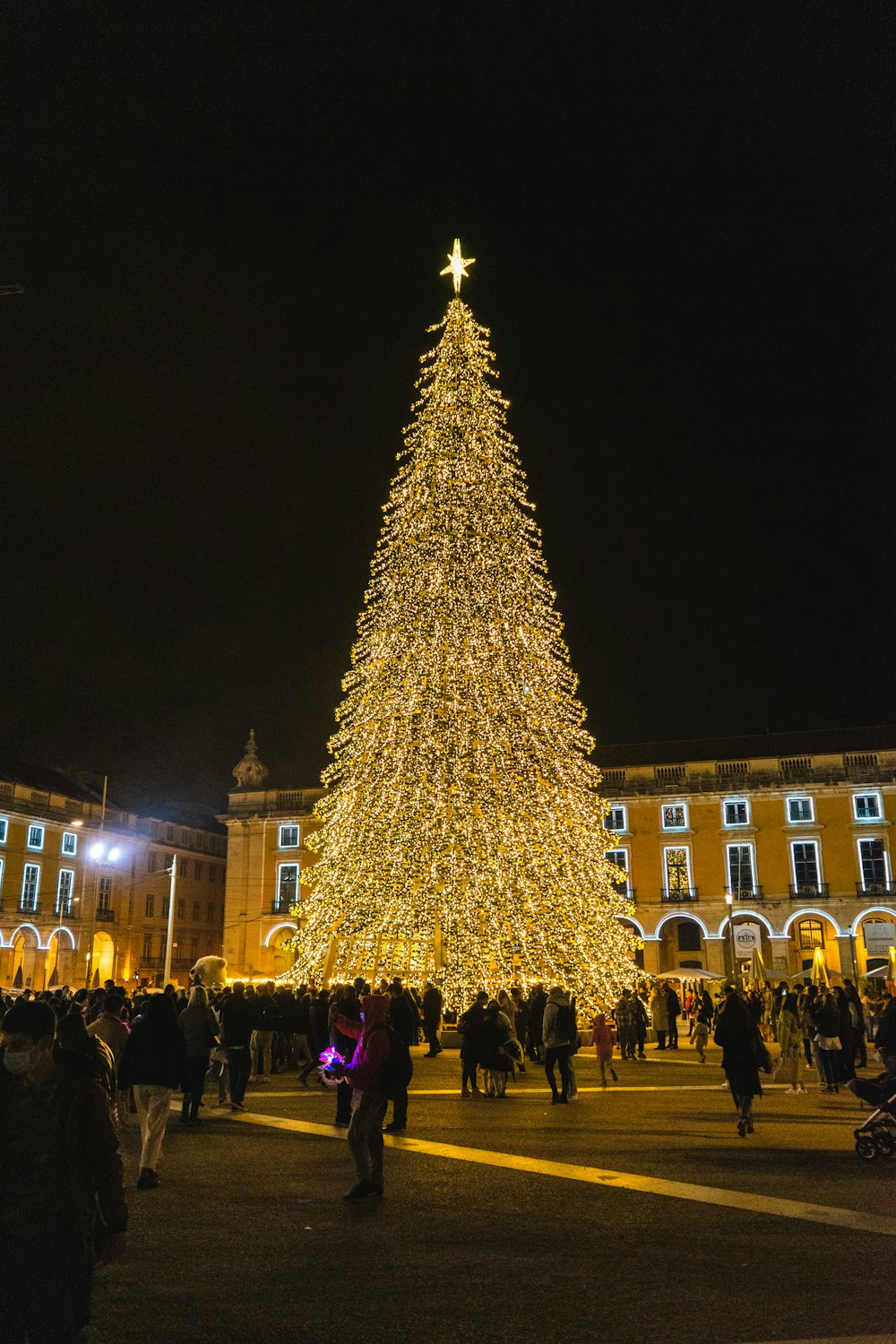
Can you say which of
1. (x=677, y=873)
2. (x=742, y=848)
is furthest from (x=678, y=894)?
(x=742, y=848)

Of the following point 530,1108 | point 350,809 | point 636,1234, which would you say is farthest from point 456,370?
point 636,1234

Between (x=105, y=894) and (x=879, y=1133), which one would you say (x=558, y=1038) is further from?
(x=105, y=894)

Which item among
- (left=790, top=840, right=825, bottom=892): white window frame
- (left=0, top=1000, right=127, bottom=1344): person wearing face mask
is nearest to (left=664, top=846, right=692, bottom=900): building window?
(left=790, top=840, right=825, bottom=892): white window frame

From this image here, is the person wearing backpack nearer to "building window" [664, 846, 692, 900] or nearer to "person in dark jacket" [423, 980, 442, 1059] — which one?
"person in dark jacket" [423, 980, 442, 1059]

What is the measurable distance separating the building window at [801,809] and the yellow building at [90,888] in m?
29.3

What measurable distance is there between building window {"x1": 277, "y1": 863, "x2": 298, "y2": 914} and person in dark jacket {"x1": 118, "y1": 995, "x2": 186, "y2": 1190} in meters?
48.8

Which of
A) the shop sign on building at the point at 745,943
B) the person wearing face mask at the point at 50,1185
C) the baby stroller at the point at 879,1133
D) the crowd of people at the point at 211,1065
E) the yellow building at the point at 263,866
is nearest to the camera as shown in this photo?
the person wearing face mask at the point at 50,1185

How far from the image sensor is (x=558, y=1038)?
46.9 ft

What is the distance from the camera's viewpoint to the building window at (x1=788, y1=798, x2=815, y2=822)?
5109 centimetres

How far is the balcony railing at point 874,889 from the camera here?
4894 centimetres

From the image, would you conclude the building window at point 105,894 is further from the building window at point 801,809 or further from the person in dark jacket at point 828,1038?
the person in dark jacket at point 828,1038

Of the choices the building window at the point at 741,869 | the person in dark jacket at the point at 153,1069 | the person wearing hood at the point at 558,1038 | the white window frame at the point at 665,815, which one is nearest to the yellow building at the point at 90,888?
the white window frame at the point at 665,815

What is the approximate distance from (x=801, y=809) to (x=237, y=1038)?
42.5 metres

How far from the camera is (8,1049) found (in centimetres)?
373
